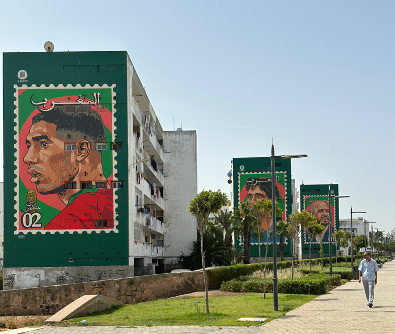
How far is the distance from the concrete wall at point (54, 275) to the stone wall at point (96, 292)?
9.06m

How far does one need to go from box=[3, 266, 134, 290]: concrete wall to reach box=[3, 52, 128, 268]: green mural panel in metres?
0.40

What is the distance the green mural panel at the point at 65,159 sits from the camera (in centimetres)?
3753

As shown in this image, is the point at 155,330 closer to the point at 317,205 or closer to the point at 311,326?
the point at 311,326

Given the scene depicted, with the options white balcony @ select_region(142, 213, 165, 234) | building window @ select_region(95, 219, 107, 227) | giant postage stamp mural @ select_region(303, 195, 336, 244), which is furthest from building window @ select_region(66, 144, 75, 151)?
giant postage stamp mural @ select_region(303, 195, 336, 244)

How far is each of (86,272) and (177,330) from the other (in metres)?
24.5

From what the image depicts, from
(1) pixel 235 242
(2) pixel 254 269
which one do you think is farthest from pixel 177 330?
(1) pixel 235 242

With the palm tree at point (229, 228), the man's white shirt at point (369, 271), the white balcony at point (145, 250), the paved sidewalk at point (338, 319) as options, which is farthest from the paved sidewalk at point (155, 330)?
the palm tree at point (229, 228)

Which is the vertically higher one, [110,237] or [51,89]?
[51,89]

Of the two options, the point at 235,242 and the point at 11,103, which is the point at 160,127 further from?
the point at 235,242

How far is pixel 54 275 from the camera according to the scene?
37375 mm

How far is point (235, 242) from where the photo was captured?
8488 cm

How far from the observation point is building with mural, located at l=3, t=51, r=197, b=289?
37.5 meters

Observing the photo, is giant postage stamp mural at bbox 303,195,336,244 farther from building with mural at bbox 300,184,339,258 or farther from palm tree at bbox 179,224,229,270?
palm tree at bbox 179,224,229,270

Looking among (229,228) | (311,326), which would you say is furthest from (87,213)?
(229,228)
